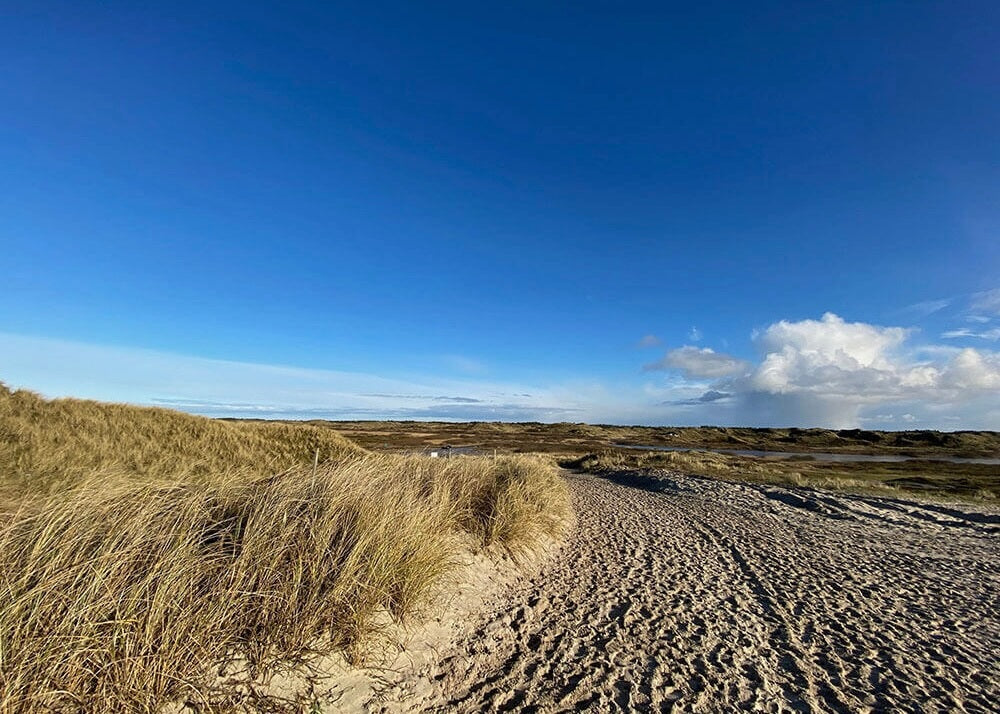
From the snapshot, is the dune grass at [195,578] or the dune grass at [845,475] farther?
the dune grass at [845,475]

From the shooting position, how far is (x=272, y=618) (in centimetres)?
411

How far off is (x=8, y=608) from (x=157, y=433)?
56.4 feet

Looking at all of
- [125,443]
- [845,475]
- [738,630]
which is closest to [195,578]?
[738,630]

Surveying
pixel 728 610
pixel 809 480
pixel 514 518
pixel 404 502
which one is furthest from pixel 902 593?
pixel 809 480

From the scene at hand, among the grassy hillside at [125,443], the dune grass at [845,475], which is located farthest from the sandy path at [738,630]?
the dune grass at [845,475]

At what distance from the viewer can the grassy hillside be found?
10602 mm

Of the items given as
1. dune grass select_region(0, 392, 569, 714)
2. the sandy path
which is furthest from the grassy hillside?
the sandy path

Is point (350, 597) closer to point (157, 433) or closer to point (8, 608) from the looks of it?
point (8, 608)

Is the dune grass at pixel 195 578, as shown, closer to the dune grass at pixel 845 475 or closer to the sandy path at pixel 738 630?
the sandy path at pixel 738 630

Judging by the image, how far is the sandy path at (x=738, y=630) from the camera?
17.3ft

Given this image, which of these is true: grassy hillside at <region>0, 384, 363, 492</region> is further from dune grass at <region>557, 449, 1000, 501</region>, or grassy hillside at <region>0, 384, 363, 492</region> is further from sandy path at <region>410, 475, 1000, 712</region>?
dune grass at <region>557, 449, 1000, 501</region>

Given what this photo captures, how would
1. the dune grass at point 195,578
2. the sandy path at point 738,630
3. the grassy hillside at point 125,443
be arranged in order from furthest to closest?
the grassy hillside at point 125,443, the sandy path at point 738,630, the dune grass at point 195,578

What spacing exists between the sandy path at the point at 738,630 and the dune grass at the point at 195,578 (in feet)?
4.56

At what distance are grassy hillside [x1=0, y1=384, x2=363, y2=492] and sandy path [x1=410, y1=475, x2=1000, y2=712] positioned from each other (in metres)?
A: 5.12
